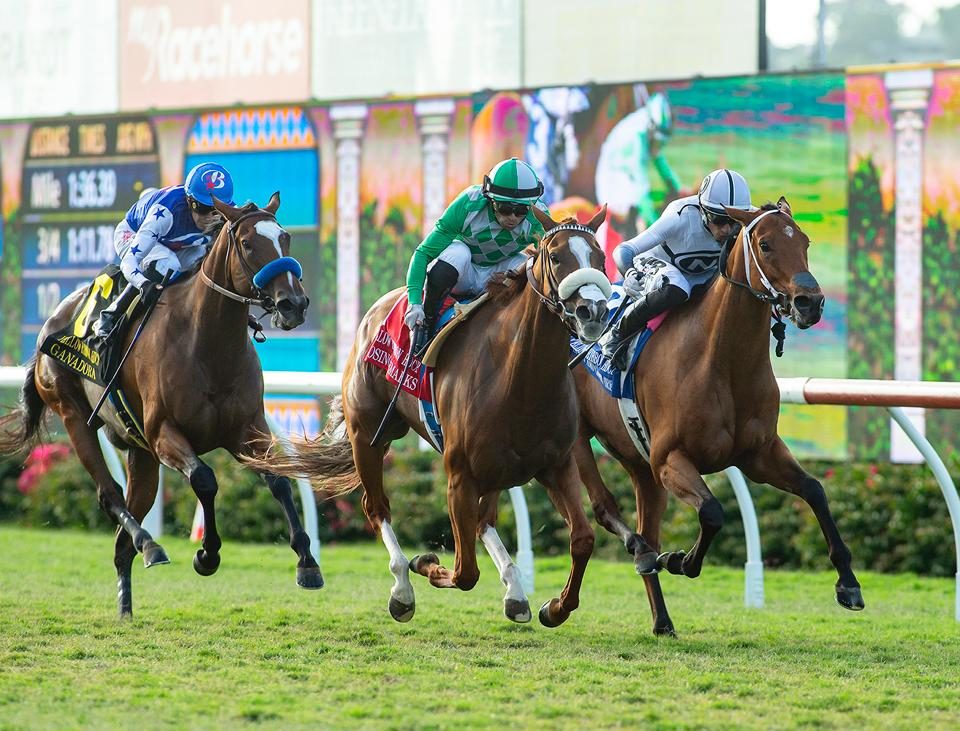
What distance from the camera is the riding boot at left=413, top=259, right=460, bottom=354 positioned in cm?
566

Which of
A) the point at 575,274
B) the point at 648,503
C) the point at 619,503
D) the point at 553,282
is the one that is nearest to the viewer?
the point at 575,274

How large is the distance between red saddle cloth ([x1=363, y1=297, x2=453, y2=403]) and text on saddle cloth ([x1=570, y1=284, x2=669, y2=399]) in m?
0.64

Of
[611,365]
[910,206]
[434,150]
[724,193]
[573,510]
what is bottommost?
[573,510]

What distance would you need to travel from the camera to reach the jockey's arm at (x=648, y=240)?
227 inches

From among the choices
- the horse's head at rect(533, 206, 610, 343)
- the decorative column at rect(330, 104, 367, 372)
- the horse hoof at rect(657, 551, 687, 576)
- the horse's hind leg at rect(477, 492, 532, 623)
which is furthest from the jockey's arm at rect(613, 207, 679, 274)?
the decorative column at rect(330, 104, 367, 372)

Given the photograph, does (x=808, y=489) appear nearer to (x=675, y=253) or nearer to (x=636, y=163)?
(x=675, y=253)

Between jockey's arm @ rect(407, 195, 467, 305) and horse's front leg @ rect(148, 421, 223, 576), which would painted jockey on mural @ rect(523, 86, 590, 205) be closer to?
jockey's arm @ rect(407, 195, 467, 305)

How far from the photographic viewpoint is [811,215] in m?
8.52

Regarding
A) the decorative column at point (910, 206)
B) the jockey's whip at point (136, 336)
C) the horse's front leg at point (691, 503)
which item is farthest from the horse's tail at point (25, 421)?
the decorative column at point (910, 206)

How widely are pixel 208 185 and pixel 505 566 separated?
1.99 m

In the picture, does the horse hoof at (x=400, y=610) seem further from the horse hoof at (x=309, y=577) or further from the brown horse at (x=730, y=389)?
the brown horse at (x=730, y=389)

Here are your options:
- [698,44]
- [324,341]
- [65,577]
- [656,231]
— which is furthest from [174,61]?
[656,231]

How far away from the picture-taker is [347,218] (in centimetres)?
980

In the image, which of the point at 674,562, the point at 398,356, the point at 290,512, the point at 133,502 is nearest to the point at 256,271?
the point at 398,356
